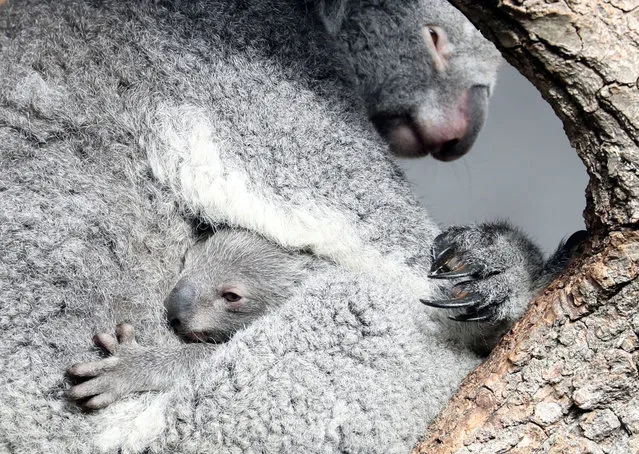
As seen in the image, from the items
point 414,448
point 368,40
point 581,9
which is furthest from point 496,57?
point 414,448

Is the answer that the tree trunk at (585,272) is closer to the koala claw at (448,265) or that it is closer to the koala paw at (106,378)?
the koala claw at (448,265)

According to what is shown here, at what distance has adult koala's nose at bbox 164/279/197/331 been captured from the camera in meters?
2.43

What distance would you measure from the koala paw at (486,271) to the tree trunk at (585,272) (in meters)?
0.38

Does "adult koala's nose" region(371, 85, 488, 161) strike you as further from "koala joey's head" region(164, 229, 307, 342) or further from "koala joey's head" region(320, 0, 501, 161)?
"koala joey's head" region(164, 229, 307, 342)

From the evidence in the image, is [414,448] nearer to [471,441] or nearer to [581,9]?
[471,441]

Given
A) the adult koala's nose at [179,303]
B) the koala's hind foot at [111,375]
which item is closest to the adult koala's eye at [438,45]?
the adult koala's nose at [179,303]

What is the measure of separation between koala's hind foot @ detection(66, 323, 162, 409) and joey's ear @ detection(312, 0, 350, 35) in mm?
1414

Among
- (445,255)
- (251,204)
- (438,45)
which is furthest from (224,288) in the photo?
(438,45)

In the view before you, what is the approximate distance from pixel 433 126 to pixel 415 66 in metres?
0.26

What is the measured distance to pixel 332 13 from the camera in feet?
9.48

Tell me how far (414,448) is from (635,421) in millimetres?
558

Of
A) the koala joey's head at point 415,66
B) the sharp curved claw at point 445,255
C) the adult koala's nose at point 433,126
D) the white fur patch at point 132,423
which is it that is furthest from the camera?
the adult koala's nose at point 433,126

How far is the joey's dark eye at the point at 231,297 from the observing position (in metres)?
2.49

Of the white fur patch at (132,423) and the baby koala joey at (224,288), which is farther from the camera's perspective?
the baby koala joey at (224,288)
